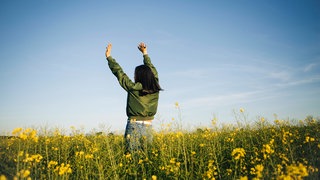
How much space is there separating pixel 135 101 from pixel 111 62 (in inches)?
35.2

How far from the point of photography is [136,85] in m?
4.46

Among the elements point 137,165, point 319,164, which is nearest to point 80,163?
point 137,165

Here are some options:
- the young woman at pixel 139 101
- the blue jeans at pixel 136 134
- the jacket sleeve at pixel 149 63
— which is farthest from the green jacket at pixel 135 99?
the jacket sleeve at pixel 149 63

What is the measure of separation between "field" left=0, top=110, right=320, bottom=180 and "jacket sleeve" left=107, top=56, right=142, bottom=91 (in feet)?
3.31

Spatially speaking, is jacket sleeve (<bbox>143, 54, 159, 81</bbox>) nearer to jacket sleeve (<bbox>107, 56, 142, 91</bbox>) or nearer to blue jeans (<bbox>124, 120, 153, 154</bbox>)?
jacket sleeve (<bbox>107, 56, 142, 91</bbox>)

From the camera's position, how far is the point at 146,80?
455cm

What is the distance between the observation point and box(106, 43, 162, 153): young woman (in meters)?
4.49

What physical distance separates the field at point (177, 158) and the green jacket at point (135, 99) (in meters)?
0.66

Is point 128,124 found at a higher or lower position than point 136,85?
lower

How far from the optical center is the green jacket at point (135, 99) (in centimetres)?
A: 449

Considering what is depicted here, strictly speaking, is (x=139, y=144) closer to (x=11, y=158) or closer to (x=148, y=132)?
(x=148, y=132)

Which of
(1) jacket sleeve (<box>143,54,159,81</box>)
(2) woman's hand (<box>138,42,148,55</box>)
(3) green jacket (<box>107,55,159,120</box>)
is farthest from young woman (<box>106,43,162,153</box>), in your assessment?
(2) woman's hand (<box>138,42,148,55</box>)

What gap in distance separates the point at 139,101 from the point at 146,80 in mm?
423

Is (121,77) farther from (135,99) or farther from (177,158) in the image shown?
(177,158)
